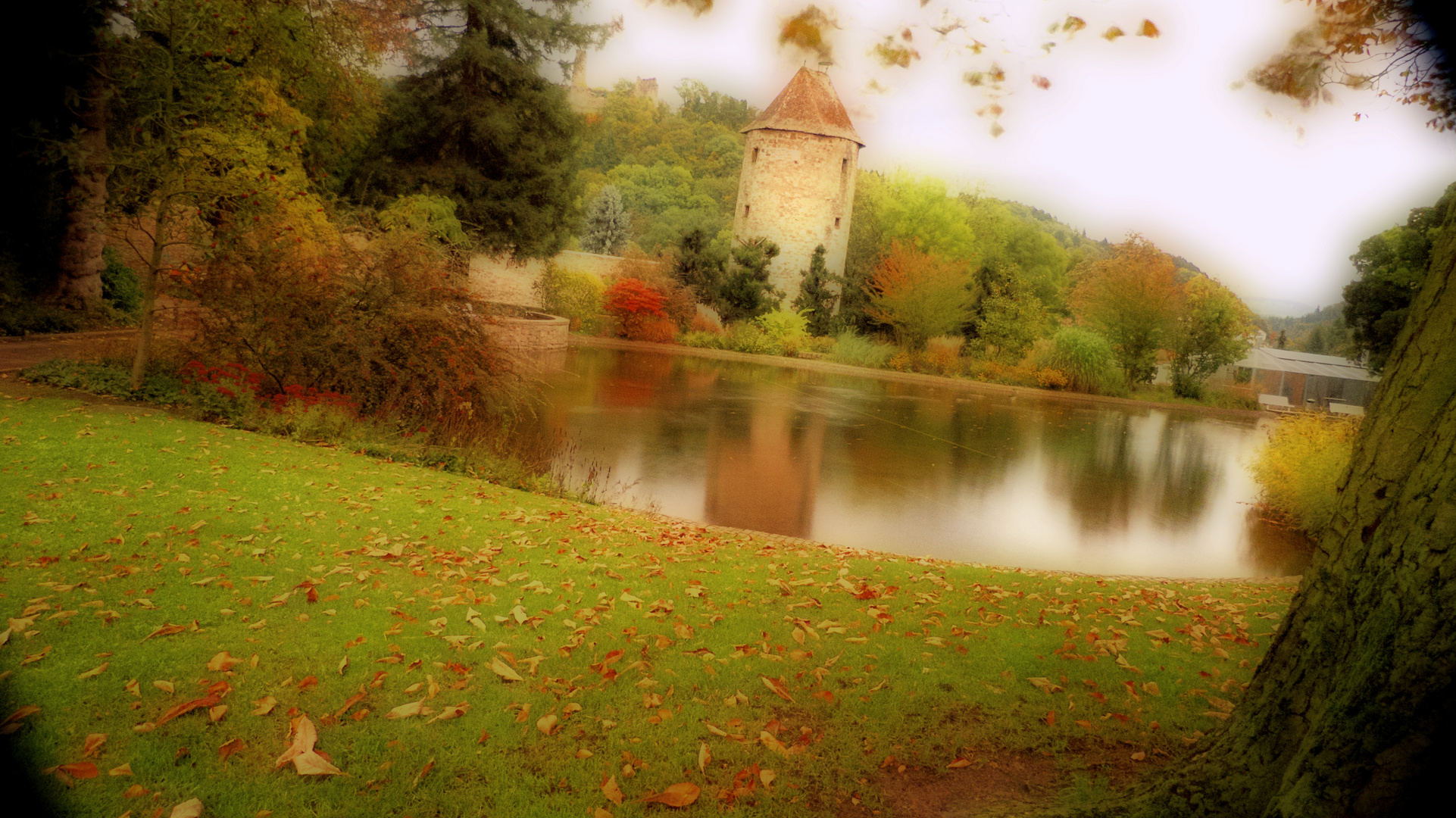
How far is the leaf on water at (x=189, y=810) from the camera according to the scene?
8.39 ft

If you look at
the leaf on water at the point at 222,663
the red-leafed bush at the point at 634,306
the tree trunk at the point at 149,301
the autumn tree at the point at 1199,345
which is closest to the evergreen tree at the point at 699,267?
the red-leafed bush at the point at 634,306

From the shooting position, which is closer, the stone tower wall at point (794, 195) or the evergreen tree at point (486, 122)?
the evergreen tree at point (486, 122)

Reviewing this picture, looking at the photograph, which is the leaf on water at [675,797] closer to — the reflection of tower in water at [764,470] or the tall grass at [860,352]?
the reflection of tower in water at [764,470]

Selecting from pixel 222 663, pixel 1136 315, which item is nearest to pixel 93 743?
pixel 222 663

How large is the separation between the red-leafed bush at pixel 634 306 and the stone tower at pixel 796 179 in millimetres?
8594

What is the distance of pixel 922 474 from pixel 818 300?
83.1ft

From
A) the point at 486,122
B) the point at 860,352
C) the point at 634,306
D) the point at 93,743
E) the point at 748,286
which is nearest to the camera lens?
the point at 93,743

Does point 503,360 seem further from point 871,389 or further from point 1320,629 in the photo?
point 871,389

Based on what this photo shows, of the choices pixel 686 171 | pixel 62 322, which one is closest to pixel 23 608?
pixel 62 322

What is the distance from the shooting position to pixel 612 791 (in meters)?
2.97

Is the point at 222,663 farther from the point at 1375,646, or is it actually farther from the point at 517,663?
the point at 1375,646

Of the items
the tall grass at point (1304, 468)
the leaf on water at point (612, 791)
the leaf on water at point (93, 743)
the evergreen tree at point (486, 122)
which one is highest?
the evergreen tree at point (486, 122)

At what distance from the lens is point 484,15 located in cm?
2723


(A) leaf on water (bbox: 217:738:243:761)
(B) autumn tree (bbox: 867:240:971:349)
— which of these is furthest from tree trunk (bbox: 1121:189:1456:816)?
(B) autumn tree (bbox: 867:240:971:349)
